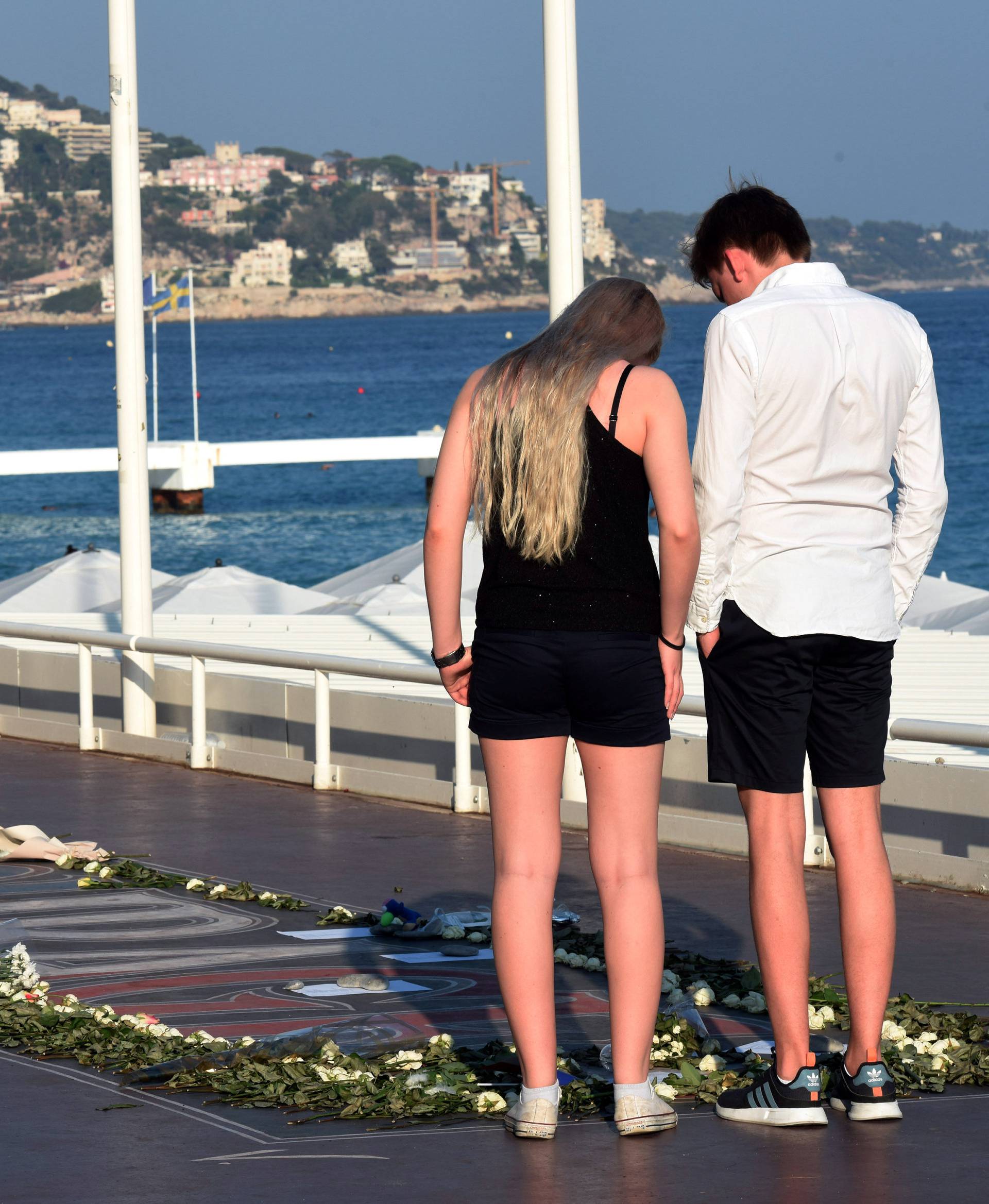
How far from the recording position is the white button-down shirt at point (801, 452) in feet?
14.0

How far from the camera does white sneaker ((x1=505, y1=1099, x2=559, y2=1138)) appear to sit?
14.3 feet

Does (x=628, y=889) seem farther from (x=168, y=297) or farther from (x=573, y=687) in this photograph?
(x=168, y=297)

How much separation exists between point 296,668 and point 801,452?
6.09 meters

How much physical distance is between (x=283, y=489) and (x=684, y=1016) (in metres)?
73.1

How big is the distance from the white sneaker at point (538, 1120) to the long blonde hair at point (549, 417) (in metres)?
1.21

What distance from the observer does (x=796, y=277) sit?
4422 mm

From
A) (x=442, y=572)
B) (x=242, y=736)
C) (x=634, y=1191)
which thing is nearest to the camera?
(x=634, y=1191)

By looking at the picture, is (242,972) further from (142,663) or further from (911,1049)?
(142,663)

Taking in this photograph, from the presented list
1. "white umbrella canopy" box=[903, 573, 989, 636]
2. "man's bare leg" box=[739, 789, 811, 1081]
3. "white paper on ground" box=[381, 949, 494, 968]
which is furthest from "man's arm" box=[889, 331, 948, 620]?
"white umbrella canopy" box=[903, 573, 989, 636]

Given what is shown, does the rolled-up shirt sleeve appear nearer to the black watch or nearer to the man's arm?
the man's arm

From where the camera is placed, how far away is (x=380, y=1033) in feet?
17.3

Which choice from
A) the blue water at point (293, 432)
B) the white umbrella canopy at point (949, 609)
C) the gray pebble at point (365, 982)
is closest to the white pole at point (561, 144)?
the blue water at point (293, 432)

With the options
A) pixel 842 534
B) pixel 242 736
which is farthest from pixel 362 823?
pixel 842 534

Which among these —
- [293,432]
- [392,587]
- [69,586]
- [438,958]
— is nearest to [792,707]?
[438,958]
